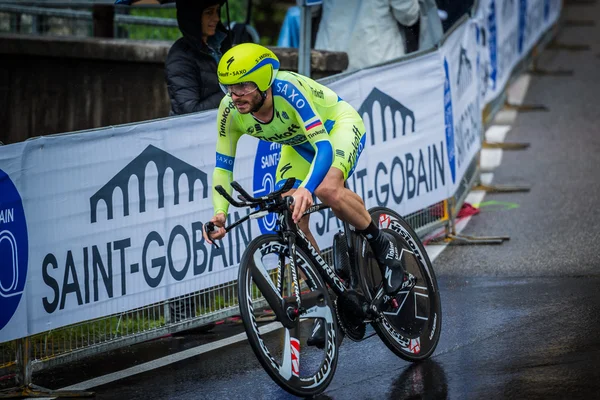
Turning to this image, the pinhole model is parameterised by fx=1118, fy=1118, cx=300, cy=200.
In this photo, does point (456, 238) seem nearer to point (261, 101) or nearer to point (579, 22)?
point (261, 101)

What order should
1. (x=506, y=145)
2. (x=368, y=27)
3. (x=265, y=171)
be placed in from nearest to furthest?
(x=265, y=171)
(x=368, y=27)
(x=506, y=145)

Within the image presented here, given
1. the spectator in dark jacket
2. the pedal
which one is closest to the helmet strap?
the pedal

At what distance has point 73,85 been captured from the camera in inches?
517

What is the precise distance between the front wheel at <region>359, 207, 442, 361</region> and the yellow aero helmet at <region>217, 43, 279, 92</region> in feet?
4.07

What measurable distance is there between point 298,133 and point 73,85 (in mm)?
7187

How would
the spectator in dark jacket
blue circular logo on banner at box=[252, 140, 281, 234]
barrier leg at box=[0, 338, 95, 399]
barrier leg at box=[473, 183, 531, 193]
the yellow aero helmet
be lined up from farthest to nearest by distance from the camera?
1. barrier leg at box=[473, 183, 531, 193]
2. the spectator in dark jacket
3. blue circular logo on banner at box=[252, 140, 281, 234]
4. barrier leg at box=[0, 338, 95, 399]
5. the yellow aero helmet

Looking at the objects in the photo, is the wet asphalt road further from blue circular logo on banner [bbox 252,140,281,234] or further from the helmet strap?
the helmet strap

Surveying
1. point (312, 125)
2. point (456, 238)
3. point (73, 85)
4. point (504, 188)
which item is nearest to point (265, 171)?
point (312, 125)

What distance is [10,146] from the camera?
21.4 feet

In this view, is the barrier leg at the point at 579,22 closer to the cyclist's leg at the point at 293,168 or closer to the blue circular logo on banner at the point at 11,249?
the cyclist's leg at the point at 293,168

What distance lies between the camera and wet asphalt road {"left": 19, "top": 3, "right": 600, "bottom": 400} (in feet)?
20.8

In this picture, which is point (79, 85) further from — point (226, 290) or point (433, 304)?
point (433, 304)

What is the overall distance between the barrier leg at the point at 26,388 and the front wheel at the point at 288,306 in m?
1.29

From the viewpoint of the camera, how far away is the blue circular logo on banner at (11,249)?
6.52 meters
